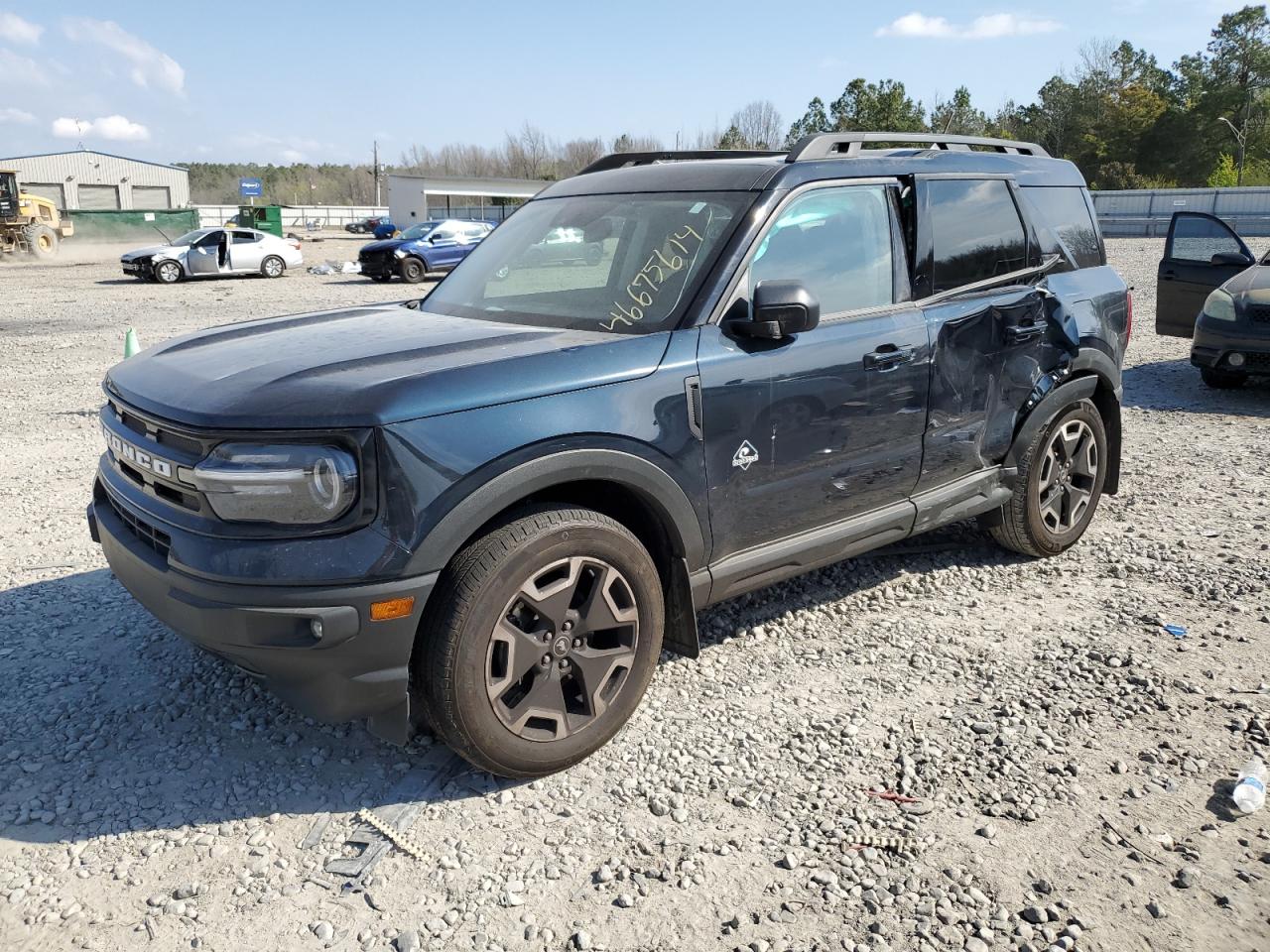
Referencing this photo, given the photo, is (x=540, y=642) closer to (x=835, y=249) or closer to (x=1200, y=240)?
(x=835, y=249)

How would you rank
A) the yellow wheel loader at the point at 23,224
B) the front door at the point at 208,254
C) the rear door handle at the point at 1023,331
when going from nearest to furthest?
the rear door handle at the point at 1023,331 → the front door at the point at 208,254 → the yellow wheel loader at the point at 23,224

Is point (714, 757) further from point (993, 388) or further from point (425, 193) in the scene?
point (425, 193)

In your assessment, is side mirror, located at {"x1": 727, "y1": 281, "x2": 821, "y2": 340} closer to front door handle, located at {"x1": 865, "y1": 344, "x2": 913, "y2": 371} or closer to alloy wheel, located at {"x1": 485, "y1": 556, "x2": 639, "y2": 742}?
front door handle, located at {"x1": 865, "y1": 344, "x2": 913, "y2": 371}

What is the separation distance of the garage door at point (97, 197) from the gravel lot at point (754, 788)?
94925 mm

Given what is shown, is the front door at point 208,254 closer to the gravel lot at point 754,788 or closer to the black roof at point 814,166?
the gravel lot at point 754,788

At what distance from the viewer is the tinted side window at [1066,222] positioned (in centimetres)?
481

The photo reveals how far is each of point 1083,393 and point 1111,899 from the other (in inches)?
117

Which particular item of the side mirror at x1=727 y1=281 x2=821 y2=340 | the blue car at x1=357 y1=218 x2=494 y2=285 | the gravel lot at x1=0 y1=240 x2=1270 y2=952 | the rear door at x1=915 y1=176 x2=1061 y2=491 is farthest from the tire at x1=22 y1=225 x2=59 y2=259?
the side mirror at x1=727 y1=281 x2=821 y2=340

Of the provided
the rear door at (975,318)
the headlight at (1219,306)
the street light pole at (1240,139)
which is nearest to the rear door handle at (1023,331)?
the rear door at (975,318)

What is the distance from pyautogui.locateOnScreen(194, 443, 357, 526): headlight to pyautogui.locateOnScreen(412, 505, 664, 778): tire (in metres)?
0.42

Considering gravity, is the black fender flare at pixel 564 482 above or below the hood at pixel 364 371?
below

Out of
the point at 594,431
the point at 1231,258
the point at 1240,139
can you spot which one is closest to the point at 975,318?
the point at 594,431

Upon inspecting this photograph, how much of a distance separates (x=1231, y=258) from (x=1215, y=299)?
2.12 feet

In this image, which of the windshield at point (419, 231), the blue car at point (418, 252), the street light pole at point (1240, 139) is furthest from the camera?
the street light pole at point (1240, 139)
